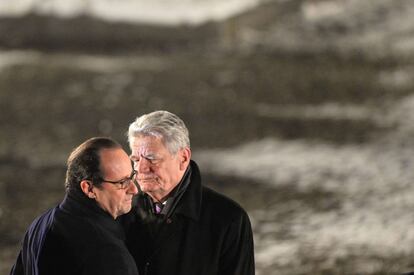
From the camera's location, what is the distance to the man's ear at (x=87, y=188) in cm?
282

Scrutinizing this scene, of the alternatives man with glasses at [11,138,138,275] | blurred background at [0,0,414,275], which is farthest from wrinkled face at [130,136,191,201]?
blurred background at [0,0,414,275]

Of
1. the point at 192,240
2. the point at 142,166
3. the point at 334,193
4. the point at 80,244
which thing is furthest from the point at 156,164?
the point at 334,193

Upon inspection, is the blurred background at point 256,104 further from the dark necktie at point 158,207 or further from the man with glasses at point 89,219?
the man with glasses at point 89,219

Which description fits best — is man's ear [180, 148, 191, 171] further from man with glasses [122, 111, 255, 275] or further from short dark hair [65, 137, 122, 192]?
short dark hair [65, 137, 122, 192]

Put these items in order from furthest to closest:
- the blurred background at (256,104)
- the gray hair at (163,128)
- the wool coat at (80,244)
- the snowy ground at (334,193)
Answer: the blurred background at (256,104), the snowy ground at (334,193), the gray hair at (163,128), the wool coat at (80,244)

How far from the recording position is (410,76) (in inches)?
408

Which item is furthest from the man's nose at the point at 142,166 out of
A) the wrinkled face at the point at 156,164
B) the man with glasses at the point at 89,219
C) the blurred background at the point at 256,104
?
the blurred background at the point at 256,104

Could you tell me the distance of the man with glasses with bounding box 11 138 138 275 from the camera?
2746mm

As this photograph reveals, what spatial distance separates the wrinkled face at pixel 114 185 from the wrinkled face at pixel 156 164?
31 centimetres

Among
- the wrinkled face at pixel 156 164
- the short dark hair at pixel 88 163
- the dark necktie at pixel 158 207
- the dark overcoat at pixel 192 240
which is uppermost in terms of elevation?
the short dark hair at pixel 88 163

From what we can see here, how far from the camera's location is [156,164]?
10.6ft

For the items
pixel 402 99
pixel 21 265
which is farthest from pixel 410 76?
pixel 21 265

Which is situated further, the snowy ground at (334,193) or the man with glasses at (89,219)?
the snowy ground at (334,193)

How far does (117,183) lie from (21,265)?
1.65 ft
